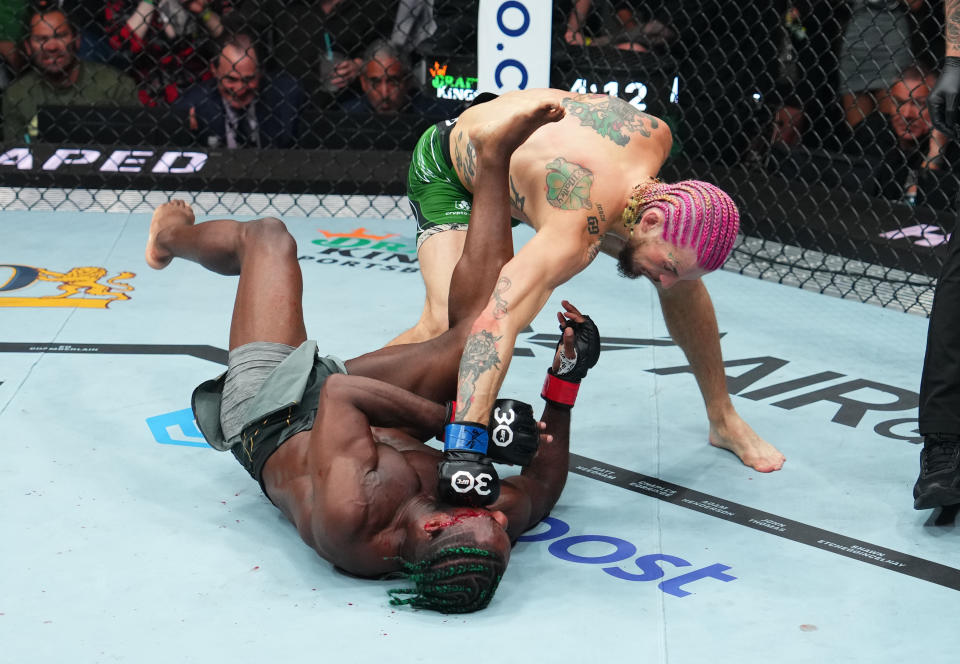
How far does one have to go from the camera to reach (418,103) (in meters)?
4.80

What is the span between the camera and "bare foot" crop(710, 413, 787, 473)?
8.11 feet

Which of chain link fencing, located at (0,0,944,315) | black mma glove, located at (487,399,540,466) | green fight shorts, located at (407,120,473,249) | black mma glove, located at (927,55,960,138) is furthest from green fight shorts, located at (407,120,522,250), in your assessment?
chain link fencing, located at (0,0,944,315)

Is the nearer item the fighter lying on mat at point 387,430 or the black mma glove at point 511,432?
the fighter lying on mat at point 387,430

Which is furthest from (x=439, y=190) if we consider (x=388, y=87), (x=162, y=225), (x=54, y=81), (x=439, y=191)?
(x=54, y=81)

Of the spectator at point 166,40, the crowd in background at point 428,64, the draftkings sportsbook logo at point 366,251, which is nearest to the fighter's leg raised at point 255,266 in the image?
the draftkings sportsbook logo at point 366,251

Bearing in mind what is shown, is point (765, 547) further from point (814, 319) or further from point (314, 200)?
point (314, 200)

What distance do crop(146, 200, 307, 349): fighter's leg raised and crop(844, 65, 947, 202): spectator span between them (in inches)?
103

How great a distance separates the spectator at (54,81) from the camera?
475 cm

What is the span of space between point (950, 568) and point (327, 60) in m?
3.70

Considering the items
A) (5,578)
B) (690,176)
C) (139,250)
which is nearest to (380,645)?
(5,578)

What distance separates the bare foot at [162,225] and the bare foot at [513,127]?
0.96 meters

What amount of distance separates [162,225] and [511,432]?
3.85 ft

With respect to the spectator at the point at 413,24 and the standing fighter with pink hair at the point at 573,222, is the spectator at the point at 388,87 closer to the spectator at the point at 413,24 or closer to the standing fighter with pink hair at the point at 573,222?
the spectator at the point at 413,24

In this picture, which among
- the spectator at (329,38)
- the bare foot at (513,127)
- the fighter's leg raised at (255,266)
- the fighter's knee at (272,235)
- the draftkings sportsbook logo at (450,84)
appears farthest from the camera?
the spectator at (329,38)
